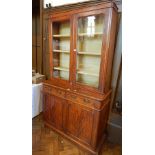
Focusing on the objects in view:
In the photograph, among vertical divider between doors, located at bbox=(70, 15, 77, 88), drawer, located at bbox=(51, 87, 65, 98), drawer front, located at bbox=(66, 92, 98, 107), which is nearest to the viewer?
drawer front, located at bbox=(66, 92, 98, 107)

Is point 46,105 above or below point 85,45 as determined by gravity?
below

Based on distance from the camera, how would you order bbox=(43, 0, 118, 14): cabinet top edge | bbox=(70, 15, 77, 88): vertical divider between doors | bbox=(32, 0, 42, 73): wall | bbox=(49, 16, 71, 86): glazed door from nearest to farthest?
bbox=(43, 0, 118, 14): cabinet top edge, bbox=(70, 15, 77, 88): vertical divider between doors, bbox=(49, 16, 71, 86): glazed door, bbox=(32, 0, 42, 73): wall

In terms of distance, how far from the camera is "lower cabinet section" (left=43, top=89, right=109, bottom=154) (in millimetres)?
1659

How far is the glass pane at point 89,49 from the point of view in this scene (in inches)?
67.9

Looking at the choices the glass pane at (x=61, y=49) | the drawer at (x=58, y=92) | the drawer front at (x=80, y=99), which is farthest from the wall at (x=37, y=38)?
the drawer front at (x=80, y=99)

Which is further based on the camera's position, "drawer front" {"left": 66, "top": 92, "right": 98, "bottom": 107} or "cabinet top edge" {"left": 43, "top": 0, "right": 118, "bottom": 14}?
"drawer front" {"left": 66, "top": 92, "right": 98, "bottom": 107}

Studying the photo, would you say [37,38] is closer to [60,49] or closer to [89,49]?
[60,49]

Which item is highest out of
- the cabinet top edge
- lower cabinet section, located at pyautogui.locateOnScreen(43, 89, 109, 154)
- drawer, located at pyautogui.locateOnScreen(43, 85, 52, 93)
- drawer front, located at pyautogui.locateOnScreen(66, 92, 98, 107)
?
the cabinet top edge

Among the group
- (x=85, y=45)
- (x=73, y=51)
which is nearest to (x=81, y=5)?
(x=85, y=45)

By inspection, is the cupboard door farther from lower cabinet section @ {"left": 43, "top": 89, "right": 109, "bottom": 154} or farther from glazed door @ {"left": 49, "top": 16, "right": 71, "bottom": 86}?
lower cabinet section @ {"left": 43, "top": 89, "right": 109, "bottom": 154}

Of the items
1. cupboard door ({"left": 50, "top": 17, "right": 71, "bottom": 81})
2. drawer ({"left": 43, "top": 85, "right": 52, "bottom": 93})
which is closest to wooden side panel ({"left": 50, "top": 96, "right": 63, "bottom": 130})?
drawer ({"left": 43, "top": 85, "right": 52, "bottom": 93})

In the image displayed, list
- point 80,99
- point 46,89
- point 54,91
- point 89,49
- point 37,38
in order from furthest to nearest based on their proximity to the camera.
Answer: point 37,38, point 46,89, point 54,91, point 89,49, point 80,99

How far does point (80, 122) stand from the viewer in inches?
70.0

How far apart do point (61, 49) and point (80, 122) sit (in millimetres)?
1208
